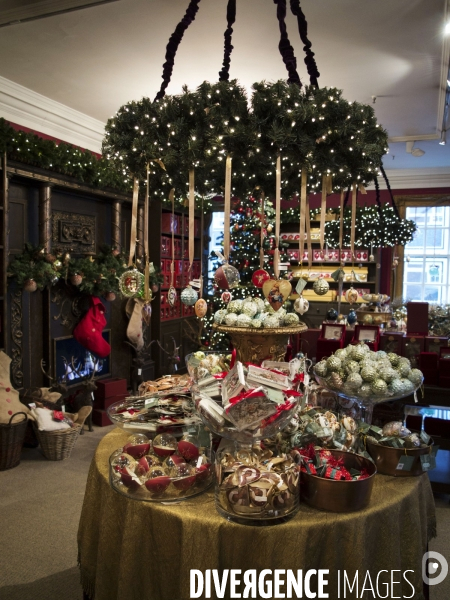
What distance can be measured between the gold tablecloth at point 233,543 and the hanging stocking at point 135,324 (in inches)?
157

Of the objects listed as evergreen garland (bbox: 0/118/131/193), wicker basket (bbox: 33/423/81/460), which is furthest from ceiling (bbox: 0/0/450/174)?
wicker basket (bbox: 33/423/81/460)

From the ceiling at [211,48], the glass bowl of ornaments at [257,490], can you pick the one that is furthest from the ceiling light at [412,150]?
the glass bowl of ornaments at [257,490]

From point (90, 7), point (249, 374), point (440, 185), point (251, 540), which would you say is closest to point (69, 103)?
point (90, 7)

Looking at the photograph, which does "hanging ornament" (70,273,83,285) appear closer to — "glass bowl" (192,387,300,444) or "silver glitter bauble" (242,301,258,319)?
"silver glitter bauble" (242,301,258,319)

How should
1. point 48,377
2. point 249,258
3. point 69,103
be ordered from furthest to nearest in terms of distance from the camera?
point 249,258 < point 69,103 < point 48,377

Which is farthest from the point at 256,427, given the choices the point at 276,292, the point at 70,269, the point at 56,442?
the point at 70,269

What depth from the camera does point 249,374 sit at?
1604 mm

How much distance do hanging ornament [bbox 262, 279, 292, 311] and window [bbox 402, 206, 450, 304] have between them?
7179 mm

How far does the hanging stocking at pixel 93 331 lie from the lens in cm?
491

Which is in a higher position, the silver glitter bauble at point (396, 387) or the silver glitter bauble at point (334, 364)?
the silver glitter bauble at point (334, 364)

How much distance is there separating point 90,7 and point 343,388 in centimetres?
301

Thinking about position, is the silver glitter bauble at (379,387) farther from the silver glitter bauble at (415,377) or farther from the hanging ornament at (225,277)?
the hanging ornament at (225,277)

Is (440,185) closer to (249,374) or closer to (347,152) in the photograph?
(347,152)

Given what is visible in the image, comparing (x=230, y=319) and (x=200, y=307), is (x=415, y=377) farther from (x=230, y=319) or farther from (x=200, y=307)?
(x=200, y=307)
